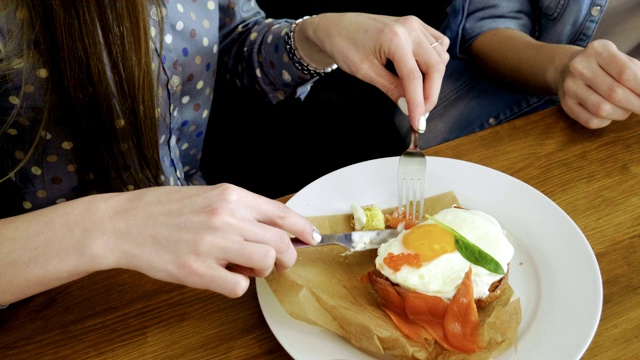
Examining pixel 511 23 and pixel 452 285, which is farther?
pixel 511 23

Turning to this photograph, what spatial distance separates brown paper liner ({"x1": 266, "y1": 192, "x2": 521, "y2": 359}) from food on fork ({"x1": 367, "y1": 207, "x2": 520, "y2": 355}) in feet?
0.06

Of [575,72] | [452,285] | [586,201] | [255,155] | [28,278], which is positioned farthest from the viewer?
[255,155]

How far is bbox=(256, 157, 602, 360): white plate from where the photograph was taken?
89cm

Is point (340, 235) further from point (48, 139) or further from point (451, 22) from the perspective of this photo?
point (451, 22)

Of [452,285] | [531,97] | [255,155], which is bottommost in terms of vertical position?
[255,155]

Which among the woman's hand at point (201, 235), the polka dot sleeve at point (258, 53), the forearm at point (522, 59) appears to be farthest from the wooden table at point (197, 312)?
the polka dot sleeve at point (258, 53)

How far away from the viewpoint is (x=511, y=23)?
1690mm

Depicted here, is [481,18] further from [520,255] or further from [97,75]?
[97,75]

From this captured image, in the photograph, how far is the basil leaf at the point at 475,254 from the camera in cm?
97

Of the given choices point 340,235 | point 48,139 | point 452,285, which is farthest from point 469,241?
point 48,139

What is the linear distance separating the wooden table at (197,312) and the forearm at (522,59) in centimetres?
36

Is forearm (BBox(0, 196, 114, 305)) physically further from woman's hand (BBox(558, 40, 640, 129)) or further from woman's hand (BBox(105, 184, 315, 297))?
woman's hand (BBox(558, 40, 640, 129))

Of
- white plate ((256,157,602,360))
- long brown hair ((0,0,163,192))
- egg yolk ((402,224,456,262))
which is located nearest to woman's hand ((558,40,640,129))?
white plate ((256,157,602,360))

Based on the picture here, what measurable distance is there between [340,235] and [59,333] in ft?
1.66
